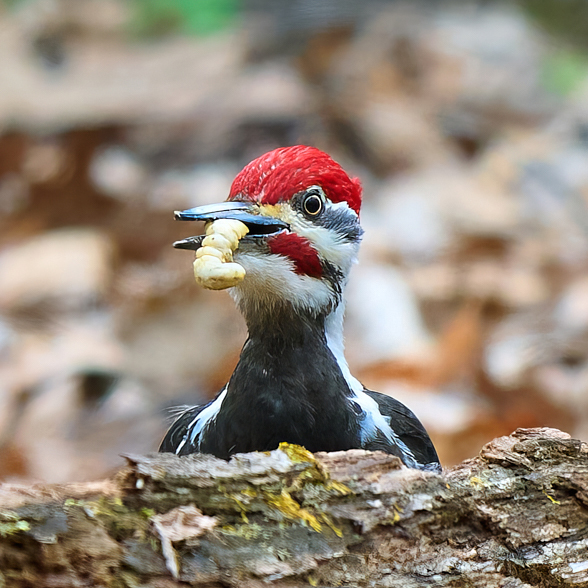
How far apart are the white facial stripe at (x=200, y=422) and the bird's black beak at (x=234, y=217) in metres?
0.43

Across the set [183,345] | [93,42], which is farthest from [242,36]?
[183,345]

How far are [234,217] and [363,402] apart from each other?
0.57 metres

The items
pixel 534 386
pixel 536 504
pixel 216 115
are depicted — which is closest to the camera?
pixel 536 504

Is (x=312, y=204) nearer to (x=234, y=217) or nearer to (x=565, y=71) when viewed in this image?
(x=234, y=217)

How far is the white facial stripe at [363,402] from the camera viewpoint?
1692 millimetres

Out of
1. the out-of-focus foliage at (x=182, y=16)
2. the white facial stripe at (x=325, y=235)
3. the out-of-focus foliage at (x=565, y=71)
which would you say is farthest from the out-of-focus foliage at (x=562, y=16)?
Result: the white facial stripe at (x=325, y=235)

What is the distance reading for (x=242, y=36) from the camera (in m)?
6.84

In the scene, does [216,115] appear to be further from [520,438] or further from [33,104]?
[520,438]

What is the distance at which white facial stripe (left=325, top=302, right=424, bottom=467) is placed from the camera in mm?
1692

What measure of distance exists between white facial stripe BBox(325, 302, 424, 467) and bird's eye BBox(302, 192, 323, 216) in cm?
24

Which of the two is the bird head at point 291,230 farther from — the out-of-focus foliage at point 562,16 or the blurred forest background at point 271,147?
the out-of-focus foliage at point 562,16

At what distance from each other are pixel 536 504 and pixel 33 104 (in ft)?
17.6

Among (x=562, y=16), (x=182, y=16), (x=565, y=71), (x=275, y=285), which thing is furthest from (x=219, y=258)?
(x=562, y=16)

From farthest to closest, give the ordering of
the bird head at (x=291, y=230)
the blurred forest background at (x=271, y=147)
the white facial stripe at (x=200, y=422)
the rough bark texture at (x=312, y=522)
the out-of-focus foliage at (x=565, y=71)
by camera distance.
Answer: the out-of-focus foliage at (x=565, y=71)
the blurred forest background at (x=271, y=147)
the white facial stripe at (x=200, y=422)
the bird head at (x=291, y=230)
the rough bark texture at (x=312, y=522)
